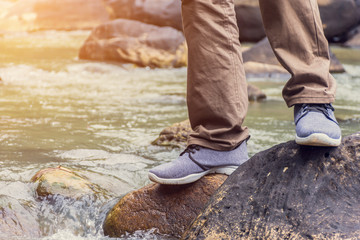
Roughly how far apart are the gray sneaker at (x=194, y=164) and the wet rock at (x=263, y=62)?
18.8ft

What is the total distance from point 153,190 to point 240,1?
10.2 meters

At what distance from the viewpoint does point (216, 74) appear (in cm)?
240

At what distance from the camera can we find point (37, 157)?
11.9 feet

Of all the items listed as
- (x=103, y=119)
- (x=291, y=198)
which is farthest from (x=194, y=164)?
(x=103, y=119)

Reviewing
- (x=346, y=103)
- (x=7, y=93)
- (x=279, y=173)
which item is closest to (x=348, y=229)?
(x=279, y=173)

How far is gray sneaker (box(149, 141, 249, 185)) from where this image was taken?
2408 mm

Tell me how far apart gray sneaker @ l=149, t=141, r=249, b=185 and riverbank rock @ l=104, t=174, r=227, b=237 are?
82 mm

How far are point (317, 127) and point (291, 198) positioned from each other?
0.90 feet

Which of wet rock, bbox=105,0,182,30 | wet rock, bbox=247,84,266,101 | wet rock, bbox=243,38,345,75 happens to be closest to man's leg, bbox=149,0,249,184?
wet rock, bbox=247,84,266,101

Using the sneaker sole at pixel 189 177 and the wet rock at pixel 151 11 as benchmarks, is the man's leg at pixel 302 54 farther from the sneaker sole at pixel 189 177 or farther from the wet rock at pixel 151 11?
the wet rock at pixel 151 11

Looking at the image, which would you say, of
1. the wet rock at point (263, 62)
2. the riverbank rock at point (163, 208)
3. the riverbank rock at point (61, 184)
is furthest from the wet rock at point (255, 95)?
the riverbank rock at point (163, 208)

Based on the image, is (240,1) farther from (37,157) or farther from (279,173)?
(279,173)

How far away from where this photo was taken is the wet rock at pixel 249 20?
12.1 m

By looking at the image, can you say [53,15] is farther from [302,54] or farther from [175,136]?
[302,54]
